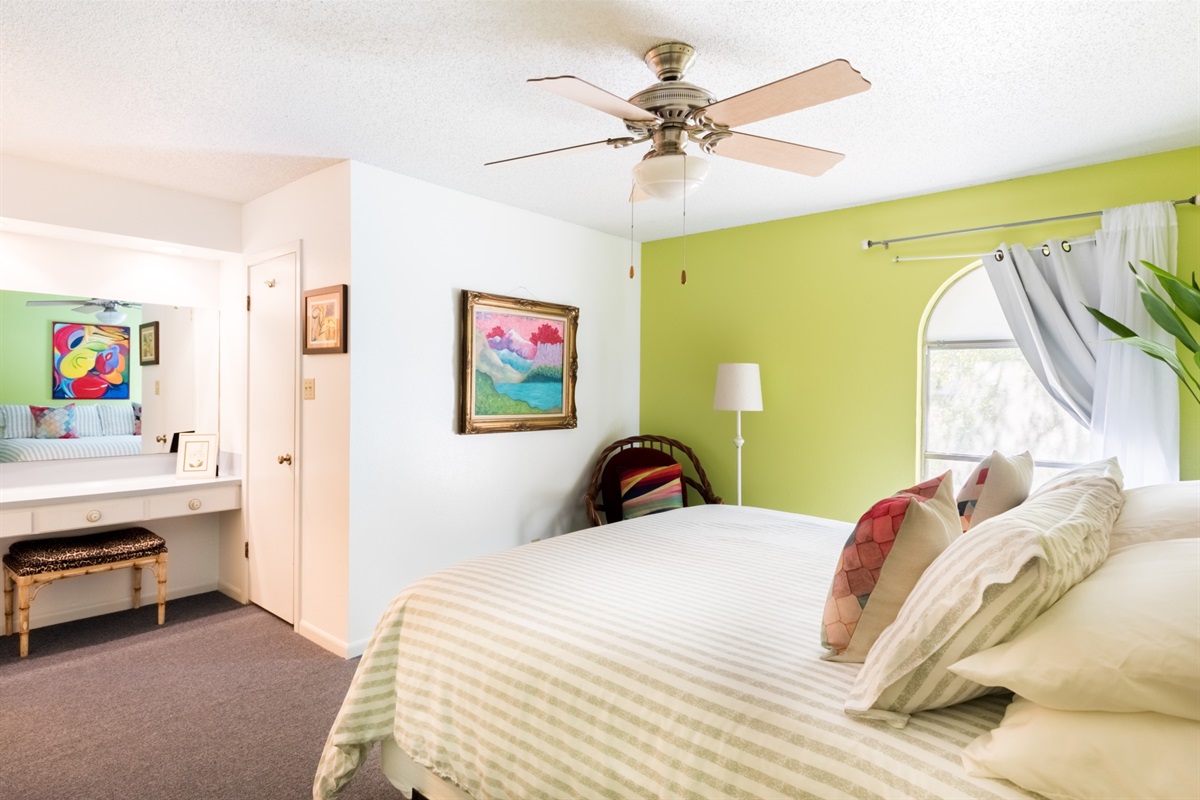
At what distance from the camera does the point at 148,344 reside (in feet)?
13.1

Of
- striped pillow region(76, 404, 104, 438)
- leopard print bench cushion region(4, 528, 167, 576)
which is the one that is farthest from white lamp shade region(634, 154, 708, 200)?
striped pillow region(76, 404, 104, 438)

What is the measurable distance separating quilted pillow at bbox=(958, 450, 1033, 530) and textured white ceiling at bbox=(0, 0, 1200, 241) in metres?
1.39

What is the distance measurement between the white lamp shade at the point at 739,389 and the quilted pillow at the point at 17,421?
3.94 m

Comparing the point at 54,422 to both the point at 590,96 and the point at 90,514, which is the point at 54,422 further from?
the point at 590,96

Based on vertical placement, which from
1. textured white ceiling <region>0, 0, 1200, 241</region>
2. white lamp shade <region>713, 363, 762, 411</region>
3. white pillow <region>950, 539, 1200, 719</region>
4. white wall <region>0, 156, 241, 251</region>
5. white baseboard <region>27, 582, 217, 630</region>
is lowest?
white baseboard <region>27, 582, 217, 630</region>

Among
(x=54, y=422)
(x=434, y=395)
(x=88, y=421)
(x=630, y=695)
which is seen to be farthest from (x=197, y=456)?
(x=630, y=695)

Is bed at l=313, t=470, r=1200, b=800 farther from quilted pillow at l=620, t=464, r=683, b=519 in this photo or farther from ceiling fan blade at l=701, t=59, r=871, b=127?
quilted pillow at l=620, t=464, r=683, b=519

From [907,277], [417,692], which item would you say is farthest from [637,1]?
[907,277]

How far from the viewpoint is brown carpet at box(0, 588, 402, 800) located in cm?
218

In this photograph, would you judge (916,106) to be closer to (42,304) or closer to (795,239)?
(795,239)

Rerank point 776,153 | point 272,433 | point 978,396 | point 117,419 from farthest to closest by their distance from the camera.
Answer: point 117,419 < point 272,433 < point 978,396 < point 776,153

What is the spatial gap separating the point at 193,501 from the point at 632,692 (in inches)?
135

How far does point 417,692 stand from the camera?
181 centimetres

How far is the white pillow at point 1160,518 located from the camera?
1.44m
